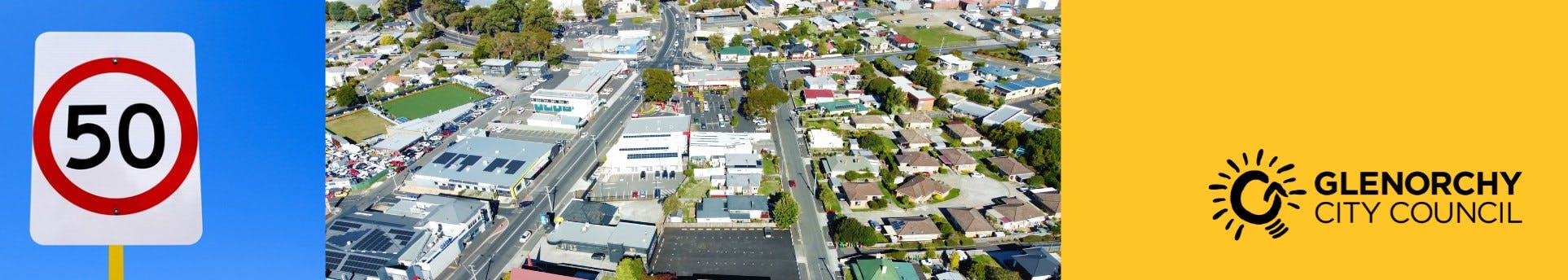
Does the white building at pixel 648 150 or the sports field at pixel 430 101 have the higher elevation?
the sports field at pixel 430 101

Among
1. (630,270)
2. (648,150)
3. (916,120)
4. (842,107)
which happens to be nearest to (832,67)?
(842,107)

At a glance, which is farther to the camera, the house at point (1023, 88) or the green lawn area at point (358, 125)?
the house at point (1023, 88)

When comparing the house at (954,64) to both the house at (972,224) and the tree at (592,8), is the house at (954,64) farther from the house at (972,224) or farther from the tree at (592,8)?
the tree at (592,8)

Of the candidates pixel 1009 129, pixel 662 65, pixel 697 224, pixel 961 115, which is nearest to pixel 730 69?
pixel 662 65

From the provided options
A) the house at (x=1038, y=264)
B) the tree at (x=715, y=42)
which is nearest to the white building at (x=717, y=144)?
the house at (x=1038, y=264)

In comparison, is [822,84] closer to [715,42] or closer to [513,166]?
[715,42]
